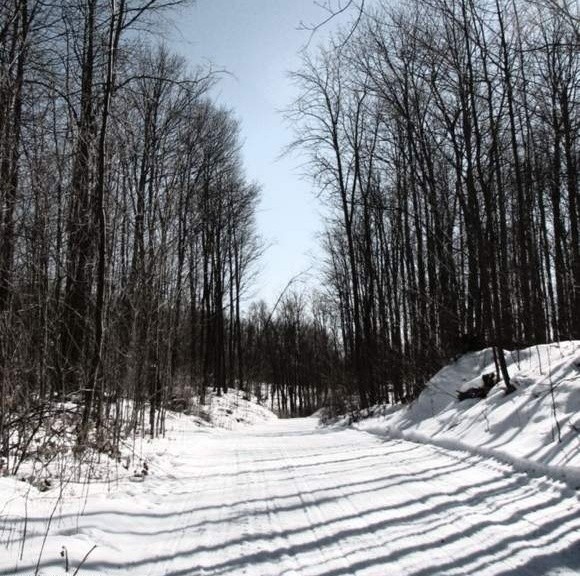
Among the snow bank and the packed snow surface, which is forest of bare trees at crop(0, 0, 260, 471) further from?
the snow bank

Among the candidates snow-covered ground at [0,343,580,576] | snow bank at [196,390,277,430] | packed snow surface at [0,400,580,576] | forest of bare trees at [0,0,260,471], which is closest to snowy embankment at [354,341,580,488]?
snow-covered ground at [0,343,580,576]

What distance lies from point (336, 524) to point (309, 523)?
0.23 metres

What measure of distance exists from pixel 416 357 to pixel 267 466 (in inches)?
420

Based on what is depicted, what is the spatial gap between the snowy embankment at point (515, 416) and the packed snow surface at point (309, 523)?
10.1 inches

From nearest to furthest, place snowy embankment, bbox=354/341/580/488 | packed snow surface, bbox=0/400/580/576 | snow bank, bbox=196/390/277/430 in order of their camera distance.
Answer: packed snow surface, bbox=0/400/580/576, snowy embankment, bbox=354/341/580/488, snow bank, bbox=196/390/277/430

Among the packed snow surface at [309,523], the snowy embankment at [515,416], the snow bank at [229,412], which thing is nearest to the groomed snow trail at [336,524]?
the packed snow surface at [309,523]

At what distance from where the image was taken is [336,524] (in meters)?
4.38

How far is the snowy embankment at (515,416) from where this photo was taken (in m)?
5.83

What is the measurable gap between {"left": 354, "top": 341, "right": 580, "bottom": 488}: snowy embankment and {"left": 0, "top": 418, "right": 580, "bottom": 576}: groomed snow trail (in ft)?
0.94

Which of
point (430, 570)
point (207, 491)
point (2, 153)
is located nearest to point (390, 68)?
point (2, 153)

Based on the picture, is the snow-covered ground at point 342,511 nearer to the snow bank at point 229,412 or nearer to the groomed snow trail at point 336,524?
the groomed snow trail at point 336,524

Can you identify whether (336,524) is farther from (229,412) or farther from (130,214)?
(229,412)

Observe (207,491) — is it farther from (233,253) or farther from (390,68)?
(233,253)

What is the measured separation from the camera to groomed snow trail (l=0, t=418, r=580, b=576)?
3443 millimetres
